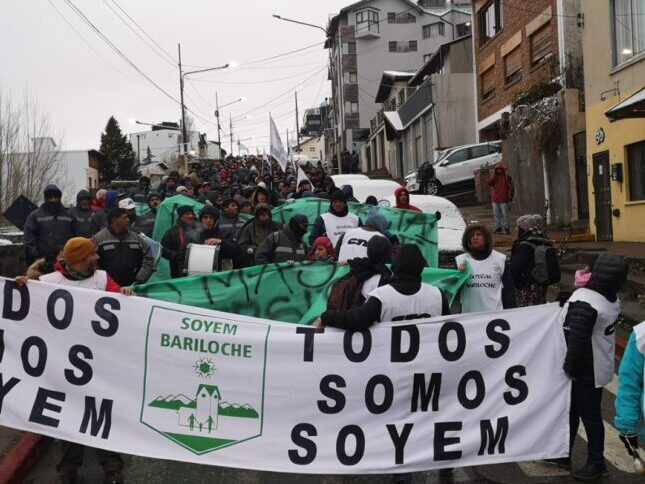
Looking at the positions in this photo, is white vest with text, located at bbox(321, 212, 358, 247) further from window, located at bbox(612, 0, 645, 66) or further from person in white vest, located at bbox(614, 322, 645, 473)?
window, located at bbox(612, 0, 645, 66)

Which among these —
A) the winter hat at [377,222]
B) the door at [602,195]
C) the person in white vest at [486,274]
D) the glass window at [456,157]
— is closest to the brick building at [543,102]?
the door at [602,195]

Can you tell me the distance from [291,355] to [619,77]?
41.7ft

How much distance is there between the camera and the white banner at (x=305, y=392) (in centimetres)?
482

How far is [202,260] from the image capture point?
7.92 meters

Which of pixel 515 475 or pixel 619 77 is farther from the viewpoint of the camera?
pixel 619 77

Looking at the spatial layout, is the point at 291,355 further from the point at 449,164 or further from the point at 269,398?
the point at 449,164

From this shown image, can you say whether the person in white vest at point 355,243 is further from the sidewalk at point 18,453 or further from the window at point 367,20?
the window at point 367,20

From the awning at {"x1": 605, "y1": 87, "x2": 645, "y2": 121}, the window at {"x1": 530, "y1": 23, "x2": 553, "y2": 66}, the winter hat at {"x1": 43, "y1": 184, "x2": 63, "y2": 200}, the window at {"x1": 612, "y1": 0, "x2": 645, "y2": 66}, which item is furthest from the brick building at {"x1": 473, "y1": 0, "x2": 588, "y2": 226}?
the winter hat at {"x1": 43, "y1": 184, "x2": 63, "y2": 200}

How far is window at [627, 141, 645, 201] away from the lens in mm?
14477

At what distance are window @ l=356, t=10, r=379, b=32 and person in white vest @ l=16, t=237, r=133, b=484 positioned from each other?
64831 mm

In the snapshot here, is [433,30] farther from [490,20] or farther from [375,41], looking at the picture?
[490,20]

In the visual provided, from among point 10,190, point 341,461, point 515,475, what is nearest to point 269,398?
point 341,461

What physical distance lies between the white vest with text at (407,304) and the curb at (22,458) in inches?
118

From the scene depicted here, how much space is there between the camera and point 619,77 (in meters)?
15.0
